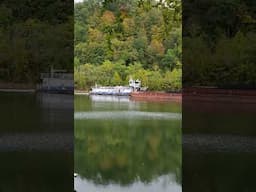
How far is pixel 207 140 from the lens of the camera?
732cm

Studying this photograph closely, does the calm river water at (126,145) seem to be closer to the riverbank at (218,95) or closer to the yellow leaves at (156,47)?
the riverbank at (218,95)

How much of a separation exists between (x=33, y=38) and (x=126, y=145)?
2662 millimetres

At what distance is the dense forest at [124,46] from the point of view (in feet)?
48.0

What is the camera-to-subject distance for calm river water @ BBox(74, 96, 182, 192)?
6480 millimetres

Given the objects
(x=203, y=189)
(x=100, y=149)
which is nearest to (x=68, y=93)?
(x=100, y=149)

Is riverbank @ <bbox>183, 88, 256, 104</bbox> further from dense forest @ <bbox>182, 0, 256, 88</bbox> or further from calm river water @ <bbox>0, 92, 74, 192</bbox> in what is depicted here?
calm river water @ <bbox>0, 92, 74, 192</bbox>

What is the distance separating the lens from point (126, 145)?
9523 mm

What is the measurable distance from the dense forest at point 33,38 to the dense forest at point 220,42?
2.62m

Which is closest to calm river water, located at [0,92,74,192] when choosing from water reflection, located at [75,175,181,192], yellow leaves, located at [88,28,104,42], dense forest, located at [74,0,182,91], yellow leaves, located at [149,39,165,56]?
water reflection, located at [75,175,181,192]

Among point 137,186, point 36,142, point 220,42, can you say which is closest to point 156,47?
point 220,42

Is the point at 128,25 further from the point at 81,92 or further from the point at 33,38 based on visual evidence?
the point at 33,38

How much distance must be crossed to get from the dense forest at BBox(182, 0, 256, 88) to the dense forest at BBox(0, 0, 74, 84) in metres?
2.62

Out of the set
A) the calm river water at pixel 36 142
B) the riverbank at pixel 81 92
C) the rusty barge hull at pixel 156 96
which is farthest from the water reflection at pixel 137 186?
the riverbank at pixel 81 92

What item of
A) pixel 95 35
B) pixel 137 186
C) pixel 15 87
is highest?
pixel 95 35
